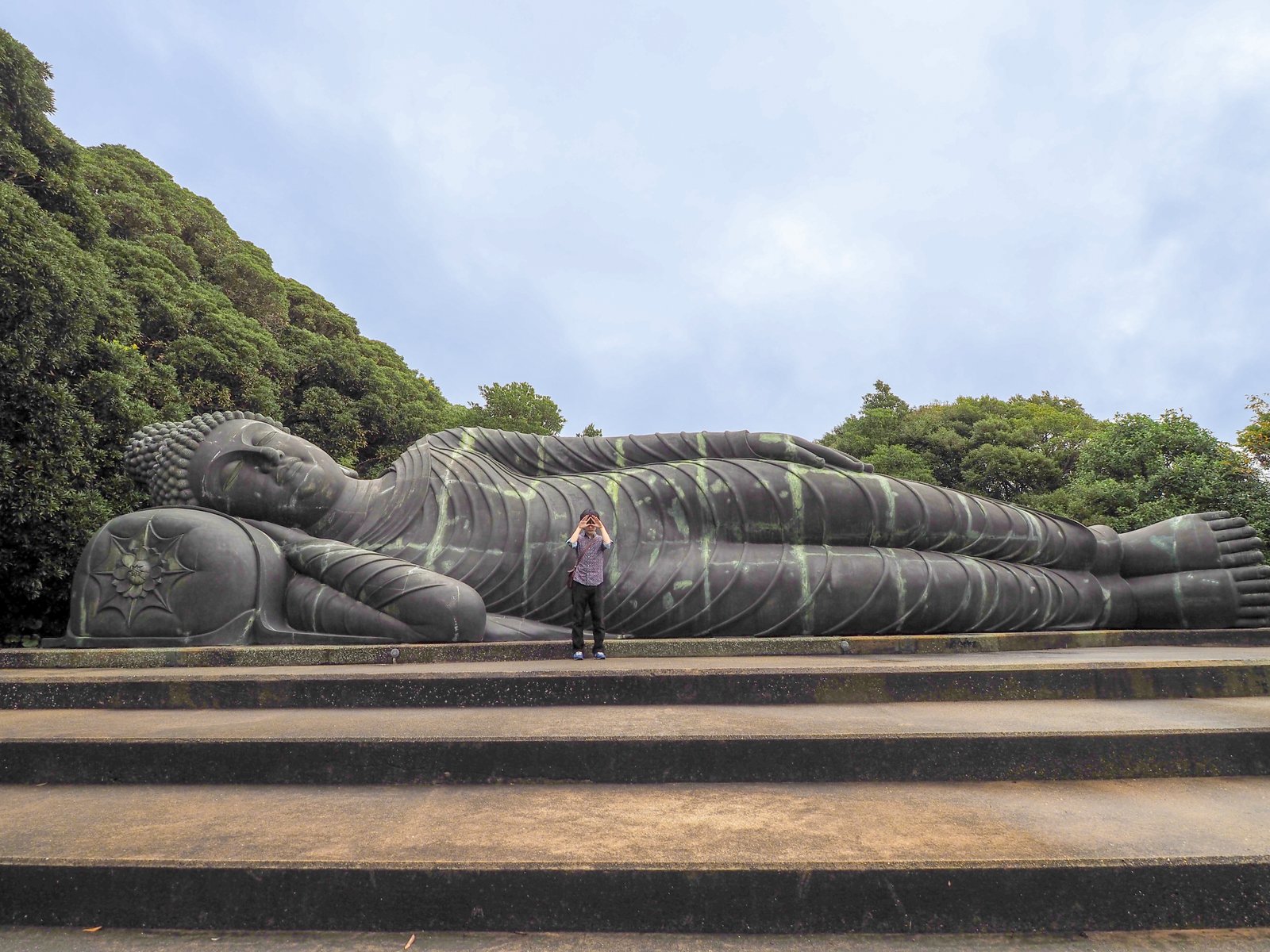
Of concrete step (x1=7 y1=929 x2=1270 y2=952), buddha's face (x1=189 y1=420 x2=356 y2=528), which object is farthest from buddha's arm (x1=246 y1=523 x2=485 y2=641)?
concrete step (x1=7 y1=929 x2=1270 y2=952)

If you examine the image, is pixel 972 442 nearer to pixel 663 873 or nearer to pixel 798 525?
pixel 798 525

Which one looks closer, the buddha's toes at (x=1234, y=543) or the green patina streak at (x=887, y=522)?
the buddha's toes at (x=1234, y=543)

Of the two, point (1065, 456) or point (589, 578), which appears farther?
point (1065, 456)

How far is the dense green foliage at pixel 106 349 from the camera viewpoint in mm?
7738

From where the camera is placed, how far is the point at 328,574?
519 cm

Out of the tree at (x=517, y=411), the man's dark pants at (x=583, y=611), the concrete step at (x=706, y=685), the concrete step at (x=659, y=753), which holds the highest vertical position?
the tree at (x=517, y=411)

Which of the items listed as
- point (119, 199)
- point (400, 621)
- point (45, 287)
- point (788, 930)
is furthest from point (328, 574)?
point (119, 199)

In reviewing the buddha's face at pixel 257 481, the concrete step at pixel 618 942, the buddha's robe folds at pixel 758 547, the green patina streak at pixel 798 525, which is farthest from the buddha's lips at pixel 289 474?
the concrete step at pixel 618 942

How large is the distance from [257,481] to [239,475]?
0.14 metres

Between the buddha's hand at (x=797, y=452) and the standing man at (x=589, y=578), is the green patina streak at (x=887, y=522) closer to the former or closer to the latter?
the buddha's hand at (x=797, y=452)

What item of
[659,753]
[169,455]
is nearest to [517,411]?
→ [169,455]

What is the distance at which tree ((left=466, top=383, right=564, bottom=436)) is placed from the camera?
22328mm

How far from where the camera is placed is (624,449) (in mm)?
6371

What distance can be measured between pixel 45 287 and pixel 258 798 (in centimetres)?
792
